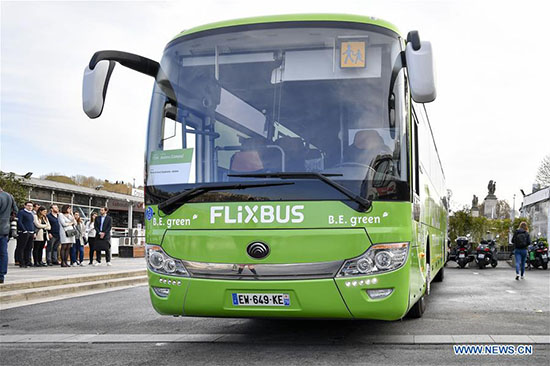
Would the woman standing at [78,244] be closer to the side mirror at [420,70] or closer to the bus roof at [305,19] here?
the bus roof at [305,19]

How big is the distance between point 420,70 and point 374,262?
1718mm

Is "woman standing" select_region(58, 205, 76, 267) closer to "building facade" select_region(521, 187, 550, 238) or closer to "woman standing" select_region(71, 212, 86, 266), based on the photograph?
"woman standing" select_region(71, 212, 86, 266)

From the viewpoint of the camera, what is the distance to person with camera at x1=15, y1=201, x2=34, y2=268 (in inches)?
681

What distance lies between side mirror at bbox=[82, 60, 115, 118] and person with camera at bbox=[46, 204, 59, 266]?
44.1 ft

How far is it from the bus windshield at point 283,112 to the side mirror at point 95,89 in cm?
54

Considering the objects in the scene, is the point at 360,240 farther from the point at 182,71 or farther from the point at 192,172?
the point at 182,71

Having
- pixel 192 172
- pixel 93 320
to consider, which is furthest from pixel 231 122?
pixel 93 320

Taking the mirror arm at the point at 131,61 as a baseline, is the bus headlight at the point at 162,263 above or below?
below

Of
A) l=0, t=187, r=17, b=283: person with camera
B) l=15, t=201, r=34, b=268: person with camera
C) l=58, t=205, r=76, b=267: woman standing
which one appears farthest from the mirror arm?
l=58, t=205, r=76, b=267: woman standing

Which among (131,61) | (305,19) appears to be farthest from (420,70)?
(131,61)

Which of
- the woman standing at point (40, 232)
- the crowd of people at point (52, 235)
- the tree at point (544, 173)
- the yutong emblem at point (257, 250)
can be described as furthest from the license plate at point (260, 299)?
the tree at point (544, 173)

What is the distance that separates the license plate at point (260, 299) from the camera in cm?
597

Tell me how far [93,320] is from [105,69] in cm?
398

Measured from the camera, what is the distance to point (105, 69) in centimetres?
653
